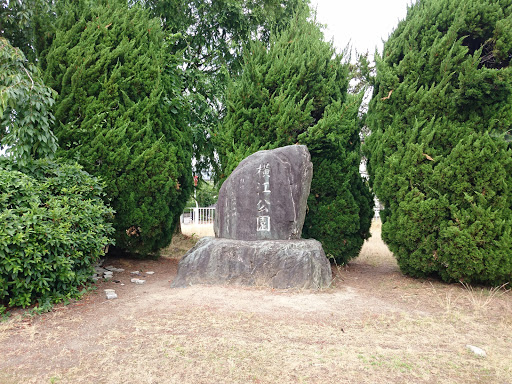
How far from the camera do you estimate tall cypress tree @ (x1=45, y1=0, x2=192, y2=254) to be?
5844 millimetres

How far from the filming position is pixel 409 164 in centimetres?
542

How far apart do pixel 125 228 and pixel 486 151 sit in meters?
5.72

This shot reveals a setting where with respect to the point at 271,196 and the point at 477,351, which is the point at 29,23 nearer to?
the point at 271,196

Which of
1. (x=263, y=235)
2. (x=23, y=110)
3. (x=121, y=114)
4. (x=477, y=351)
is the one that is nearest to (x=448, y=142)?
(x=263, y=235)

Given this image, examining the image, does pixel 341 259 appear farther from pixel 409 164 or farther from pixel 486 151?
pixel 486 151

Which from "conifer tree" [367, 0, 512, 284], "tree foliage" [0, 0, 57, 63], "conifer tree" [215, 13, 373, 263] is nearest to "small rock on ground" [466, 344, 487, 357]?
"conifer tree" [367, 0, 512, 284]

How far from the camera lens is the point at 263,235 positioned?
5.38 m

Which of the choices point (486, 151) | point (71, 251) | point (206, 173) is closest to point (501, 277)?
point (486, 151)

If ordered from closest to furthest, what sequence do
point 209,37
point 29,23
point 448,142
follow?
point 448,142 → point 29,23 → point 209,37

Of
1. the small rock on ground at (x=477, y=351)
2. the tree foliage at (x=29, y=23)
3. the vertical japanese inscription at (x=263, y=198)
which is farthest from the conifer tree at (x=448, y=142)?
the tree foliage at (x=29, y=23)

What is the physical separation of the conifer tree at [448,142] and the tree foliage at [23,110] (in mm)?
4893

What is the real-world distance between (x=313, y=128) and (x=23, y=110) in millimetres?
4231

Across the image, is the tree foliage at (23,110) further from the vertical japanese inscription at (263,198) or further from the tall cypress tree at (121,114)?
the vertical japanese inscription at (263,198)

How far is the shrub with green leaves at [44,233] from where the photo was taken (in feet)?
12.3
